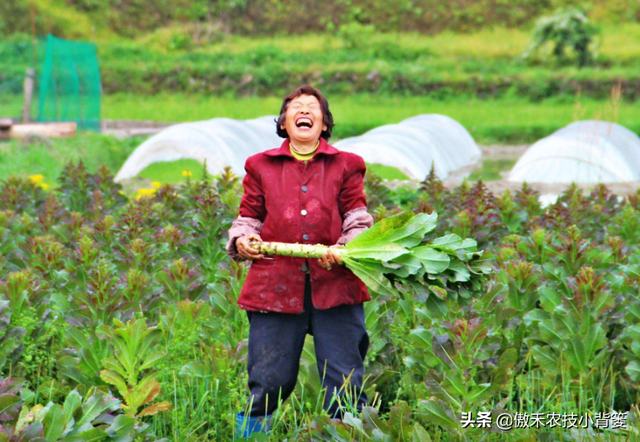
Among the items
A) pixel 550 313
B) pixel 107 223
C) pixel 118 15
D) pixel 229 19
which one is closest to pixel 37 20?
pixel 118 15

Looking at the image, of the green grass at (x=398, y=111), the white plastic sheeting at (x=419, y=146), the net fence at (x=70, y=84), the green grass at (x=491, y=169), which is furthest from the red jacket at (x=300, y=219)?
the green grass at (x=398, y=111)

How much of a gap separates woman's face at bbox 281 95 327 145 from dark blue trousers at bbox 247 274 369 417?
1.67 ft

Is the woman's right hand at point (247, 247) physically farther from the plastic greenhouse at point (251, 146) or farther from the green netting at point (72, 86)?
the green netting at point (72, 86)

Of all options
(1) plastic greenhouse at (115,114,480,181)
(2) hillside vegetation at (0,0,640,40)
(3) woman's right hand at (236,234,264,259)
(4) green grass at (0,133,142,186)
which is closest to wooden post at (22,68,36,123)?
(4) green grass at (0,133,142,186)

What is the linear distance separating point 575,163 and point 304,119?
7.53 m

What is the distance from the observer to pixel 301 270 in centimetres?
280

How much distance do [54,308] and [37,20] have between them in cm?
2829

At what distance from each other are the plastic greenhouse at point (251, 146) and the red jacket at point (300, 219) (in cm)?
513

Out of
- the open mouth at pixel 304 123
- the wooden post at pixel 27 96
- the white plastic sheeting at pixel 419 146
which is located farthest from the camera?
the wooden post at pixel 27 96

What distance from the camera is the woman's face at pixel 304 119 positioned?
2.82 meters

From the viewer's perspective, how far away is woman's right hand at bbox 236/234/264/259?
8.87 feet

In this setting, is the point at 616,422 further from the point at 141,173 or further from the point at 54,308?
the point at 141,173

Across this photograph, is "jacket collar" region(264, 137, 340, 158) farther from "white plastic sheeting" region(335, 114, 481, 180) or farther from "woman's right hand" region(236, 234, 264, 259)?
"white plastic sheeting" region(335, 114, 481, 180)

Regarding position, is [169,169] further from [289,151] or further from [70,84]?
[289,151]
